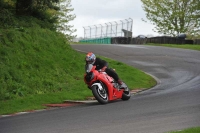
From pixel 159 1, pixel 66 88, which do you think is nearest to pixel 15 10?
pixel 66 88

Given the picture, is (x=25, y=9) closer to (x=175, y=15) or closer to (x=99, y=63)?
(x=99, y=63)

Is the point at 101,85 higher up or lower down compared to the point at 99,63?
lower down

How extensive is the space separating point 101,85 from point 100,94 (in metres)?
0.35

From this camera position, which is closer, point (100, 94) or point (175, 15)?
point (100, 94)

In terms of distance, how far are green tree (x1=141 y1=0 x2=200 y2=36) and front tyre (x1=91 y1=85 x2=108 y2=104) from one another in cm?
5485

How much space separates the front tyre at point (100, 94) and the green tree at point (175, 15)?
180ft

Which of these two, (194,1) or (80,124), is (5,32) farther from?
(194,1)

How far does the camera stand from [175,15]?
233 ft

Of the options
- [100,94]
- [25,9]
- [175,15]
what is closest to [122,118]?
[100,94]

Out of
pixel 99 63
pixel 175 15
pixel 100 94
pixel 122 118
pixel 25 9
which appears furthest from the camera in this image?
pixel 175 15

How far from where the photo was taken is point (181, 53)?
38250 mm

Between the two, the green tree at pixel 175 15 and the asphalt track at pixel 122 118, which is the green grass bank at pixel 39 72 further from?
the green tree at pixel 175 15

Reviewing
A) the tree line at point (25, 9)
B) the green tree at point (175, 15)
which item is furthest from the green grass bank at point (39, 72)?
the green tree at point (175, 15)

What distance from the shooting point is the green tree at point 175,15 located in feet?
233
